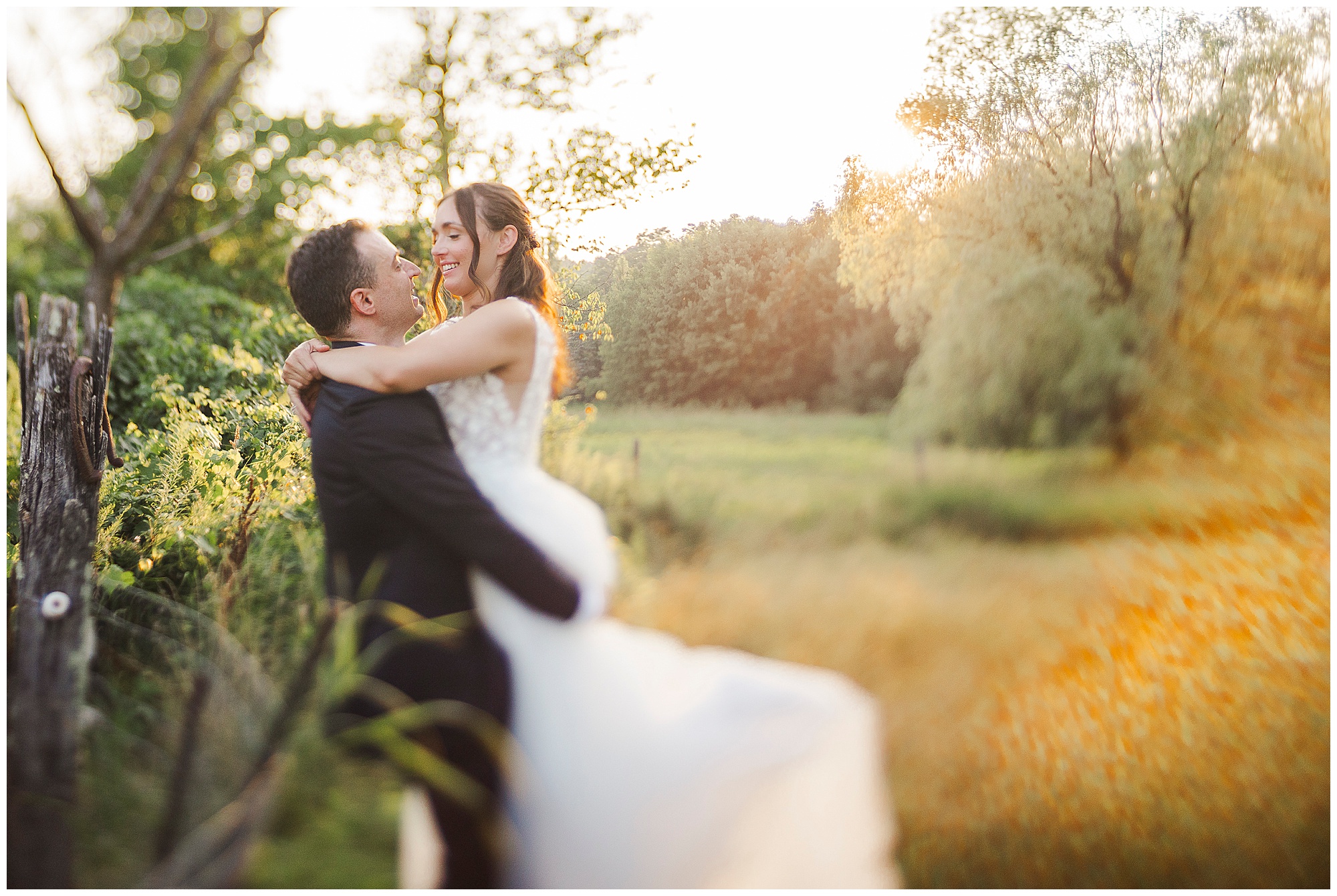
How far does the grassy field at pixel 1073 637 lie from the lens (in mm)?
2195

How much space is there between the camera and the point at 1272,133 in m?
2.32

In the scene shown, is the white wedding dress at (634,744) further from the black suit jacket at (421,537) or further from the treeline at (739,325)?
the treeline at (739,325)

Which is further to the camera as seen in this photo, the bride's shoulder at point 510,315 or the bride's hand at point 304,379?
the bride's hand at point 304,379

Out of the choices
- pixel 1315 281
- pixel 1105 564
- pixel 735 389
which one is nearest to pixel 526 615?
pixel 735 389

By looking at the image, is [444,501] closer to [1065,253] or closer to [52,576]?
[52,576]

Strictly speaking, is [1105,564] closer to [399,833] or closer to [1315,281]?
[1315,281]

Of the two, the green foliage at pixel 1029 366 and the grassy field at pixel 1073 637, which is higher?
the green foliage at pixel 1029 366

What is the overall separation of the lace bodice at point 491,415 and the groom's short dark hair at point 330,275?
0.42 meters

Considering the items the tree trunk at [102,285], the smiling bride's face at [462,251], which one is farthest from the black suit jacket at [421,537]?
the tree trunk at [102,285]

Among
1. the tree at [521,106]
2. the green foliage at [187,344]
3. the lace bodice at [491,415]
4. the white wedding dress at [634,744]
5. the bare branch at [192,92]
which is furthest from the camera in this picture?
the green foliage at [187,344]

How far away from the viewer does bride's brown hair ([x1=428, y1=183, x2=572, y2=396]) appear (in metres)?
2.21

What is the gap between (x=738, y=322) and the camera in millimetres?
2666

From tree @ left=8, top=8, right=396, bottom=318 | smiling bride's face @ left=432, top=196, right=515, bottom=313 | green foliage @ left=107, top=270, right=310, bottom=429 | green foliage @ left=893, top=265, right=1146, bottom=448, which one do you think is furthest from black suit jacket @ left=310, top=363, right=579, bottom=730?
tree @ left=8, top=8, right=396, bottom=318

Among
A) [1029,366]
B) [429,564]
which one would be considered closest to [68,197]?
[429,564]
